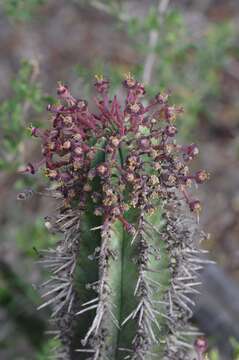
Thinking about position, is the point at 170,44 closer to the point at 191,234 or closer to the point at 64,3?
the point at 191,234

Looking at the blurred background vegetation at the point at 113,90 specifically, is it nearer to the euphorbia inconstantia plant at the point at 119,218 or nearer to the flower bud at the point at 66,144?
the euphorbia inconstantia plant at the point at 119,218

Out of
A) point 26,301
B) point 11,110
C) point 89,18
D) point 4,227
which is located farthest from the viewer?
point 89,18

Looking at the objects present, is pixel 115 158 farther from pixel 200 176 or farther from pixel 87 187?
pixel 200 176

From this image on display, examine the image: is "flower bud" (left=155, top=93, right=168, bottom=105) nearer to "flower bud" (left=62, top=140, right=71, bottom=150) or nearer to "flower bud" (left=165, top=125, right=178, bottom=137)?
"flower bud" (left=165, top=125, right=178, bottom=137)

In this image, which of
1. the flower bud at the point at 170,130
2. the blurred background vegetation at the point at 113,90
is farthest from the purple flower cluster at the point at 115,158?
the blurred background vegetation at the point at 113,90

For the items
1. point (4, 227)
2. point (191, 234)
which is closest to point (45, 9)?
point (4, 227)

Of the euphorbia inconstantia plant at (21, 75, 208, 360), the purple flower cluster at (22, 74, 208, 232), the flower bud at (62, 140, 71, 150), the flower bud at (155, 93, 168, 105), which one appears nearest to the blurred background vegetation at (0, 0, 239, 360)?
the euphorbia inconstantia plant at (21, 75, 208, 360)
